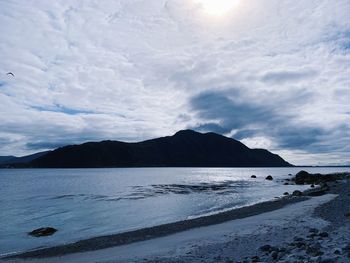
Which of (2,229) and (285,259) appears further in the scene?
(2,229)

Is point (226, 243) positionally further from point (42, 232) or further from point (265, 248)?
point (42, 232)

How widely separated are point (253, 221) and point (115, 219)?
13.3m

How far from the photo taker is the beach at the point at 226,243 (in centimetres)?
1496

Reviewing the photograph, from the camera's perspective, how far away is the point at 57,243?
24.1 metres

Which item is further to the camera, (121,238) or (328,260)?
(121,238)

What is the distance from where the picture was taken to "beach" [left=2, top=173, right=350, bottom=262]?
1496cm

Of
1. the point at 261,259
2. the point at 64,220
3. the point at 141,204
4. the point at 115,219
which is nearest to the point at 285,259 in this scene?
the point at 261,259

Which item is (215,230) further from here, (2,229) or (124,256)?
(2,229)

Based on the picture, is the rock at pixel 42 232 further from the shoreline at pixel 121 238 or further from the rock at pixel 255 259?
the rock at pixel 255 259

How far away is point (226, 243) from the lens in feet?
65.0

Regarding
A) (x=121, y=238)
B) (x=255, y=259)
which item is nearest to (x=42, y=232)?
(x=121, y=238)

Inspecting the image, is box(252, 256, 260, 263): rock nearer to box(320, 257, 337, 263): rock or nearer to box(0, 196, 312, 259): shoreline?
box(320, 257, 337, 263): rock

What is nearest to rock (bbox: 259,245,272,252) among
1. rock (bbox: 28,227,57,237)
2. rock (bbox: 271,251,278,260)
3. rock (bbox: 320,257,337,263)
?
rock (bbox: 271,251,278,260)

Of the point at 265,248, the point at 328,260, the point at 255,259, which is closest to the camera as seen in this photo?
the point at 328,260
